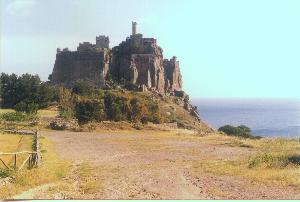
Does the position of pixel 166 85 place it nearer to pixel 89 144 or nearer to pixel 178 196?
pixel 89 144

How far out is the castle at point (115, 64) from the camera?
90.6 metres

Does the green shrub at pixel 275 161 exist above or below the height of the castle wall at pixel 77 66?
below

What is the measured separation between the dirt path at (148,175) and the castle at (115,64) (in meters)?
56.1

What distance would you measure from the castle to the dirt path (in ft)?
184

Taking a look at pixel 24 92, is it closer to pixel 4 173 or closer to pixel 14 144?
pixel 14 144

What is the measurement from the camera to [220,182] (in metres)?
18.7

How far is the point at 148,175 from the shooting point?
2042 centimetres

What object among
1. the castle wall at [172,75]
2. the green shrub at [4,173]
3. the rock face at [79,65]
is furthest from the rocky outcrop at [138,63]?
the green shrub at [4,173]

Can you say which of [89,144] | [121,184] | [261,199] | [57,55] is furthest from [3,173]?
[57,55]

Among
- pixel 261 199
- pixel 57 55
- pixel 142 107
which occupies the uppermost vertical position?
pixel 57 55

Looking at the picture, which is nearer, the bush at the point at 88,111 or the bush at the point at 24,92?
the bush at the point at 88,111

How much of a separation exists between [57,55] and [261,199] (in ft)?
262

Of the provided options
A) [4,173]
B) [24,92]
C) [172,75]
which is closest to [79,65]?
[172,75]

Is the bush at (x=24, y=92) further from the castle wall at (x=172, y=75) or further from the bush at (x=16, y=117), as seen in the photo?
the castle wall at (x=172, y=75)
